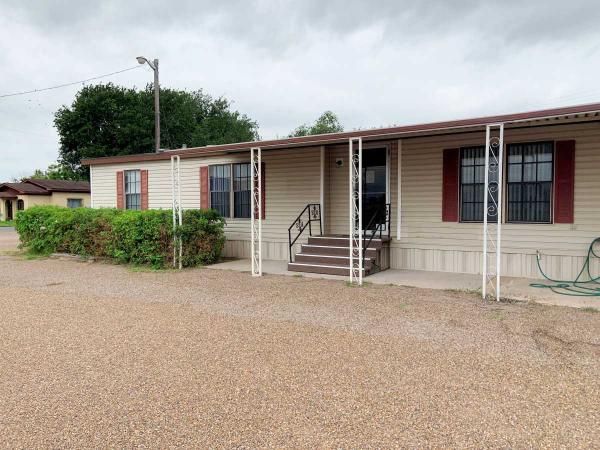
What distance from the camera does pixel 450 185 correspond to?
8.52 meters

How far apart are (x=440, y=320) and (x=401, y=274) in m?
3.15

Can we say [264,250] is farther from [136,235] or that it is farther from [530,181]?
[530,181]

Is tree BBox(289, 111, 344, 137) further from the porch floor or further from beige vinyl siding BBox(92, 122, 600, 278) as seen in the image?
the porch floor

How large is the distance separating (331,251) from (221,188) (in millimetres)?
3812

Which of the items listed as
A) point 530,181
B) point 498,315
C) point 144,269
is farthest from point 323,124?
point 498,315

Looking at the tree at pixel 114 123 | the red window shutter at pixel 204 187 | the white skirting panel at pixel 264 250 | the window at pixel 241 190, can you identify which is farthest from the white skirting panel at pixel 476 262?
the tree at pixel 114 123

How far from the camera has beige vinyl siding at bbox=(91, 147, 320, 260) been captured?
33.5 ft

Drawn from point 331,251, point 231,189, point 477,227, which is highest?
point 231,189

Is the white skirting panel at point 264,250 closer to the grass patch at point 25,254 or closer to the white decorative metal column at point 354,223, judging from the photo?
the white decorative metal column at point 354,223

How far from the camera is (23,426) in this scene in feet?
9.52

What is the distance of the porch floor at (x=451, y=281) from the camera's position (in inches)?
252

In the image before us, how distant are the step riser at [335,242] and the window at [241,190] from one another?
228 cm

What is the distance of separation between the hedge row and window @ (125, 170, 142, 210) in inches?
59.2

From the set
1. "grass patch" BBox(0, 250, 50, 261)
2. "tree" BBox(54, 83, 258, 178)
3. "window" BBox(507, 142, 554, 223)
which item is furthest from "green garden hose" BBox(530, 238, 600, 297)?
"tree" BBox(54, 83, 258, 178)
